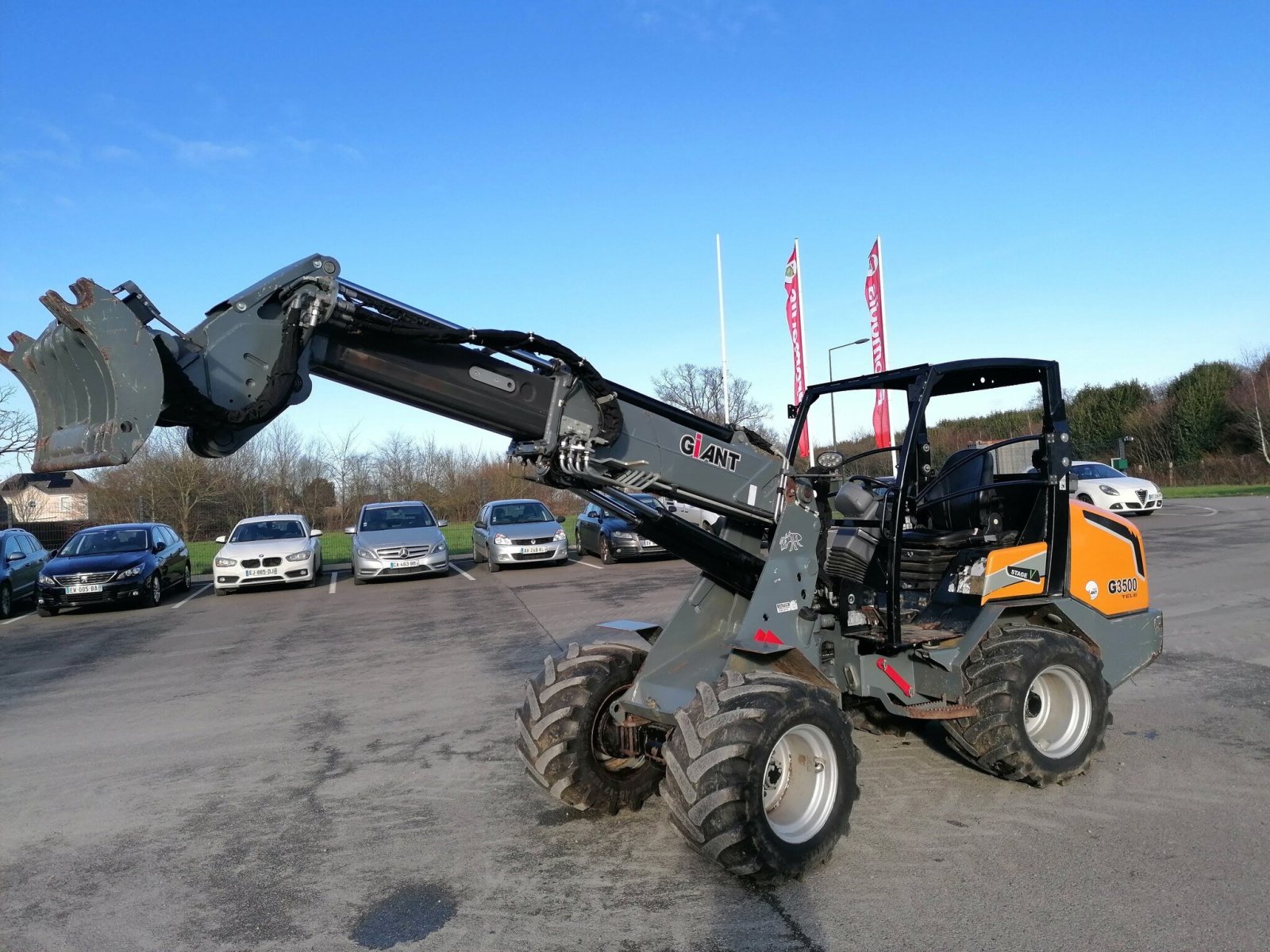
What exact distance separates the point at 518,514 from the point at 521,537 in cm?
161

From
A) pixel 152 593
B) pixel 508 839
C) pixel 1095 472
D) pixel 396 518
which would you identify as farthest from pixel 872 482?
pixel 1095 472

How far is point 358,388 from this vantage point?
435 cm

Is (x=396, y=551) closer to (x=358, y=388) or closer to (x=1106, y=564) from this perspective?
(x=1106, y=564)

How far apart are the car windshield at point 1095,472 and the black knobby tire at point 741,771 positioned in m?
22.7

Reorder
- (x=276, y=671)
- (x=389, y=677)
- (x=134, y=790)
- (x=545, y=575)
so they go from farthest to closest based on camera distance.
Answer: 1. (x=545, y=575)
2. (x=276, y=671)
3. (x=389, y=677)
4. (x=134, y=790)

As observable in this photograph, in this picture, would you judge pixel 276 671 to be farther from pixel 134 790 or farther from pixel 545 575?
pixel 545 575

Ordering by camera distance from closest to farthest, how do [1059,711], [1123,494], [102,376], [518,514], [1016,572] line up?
1. [102,376]
2. [1016,572]
3. [1059,711]
4. [518,514]
5. [1123,494]

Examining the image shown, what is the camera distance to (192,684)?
10.2m

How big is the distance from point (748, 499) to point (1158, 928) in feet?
8.58

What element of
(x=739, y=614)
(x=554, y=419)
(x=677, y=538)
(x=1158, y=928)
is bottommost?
(x=1158, y=928)

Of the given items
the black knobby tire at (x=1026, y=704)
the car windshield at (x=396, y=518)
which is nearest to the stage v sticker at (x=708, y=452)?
the black knobby tire at (x=1026, y=704)

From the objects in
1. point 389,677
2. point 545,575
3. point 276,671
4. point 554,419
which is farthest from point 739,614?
point 545,575

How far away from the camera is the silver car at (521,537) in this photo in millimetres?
20484

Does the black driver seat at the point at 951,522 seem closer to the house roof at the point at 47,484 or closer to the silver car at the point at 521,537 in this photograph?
the silver car at the point at 521,537
